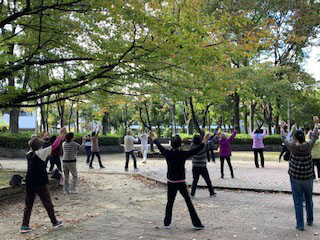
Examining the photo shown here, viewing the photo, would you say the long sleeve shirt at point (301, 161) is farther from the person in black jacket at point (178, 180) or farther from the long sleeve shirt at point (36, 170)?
the long sleeve shirt at point (36, 170)

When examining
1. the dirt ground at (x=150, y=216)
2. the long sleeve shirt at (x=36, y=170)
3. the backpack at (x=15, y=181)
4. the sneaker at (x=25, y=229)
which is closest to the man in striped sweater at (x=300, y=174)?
the dirt ground at (x=150, y=216)

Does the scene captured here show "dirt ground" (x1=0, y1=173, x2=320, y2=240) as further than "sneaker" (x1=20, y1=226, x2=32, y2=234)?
No

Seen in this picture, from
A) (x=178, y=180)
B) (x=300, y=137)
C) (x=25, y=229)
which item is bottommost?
(x=25, y=229)

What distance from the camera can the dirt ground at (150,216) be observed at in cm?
519

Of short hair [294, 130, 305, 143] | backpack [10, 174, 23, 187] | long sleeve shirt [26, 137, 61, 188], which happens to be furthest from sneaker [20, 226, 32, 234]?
short hair [294, 130, 305, 143]

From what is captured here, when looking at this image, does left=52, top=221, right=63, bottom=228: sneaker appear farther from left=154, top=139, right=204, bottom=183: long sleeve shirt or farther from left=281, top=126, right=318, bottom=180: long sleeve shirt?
left=281, top=126, right=318, bottom=180: long sleeve shirt

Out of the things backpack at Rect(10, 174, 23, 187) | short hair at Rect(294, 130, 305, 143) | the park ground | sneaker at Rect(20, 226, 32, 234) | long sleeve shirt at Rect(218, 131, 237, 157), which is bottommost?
the park ground

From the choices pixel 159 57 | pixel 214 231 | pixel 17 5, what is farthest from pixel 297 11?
pixel 214 231

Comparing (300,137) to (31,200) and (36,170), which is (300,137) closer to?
(36,170)

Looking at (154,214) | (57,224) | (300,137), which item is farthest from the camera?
(154,214)

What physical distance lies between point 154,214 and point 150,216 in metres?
0.18

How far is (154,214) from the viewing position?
6535mm

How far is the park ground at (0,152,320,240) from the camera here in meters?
5.21

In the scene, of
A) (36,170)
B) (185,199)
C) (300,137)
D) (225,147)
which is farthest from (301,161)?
(225,147)
